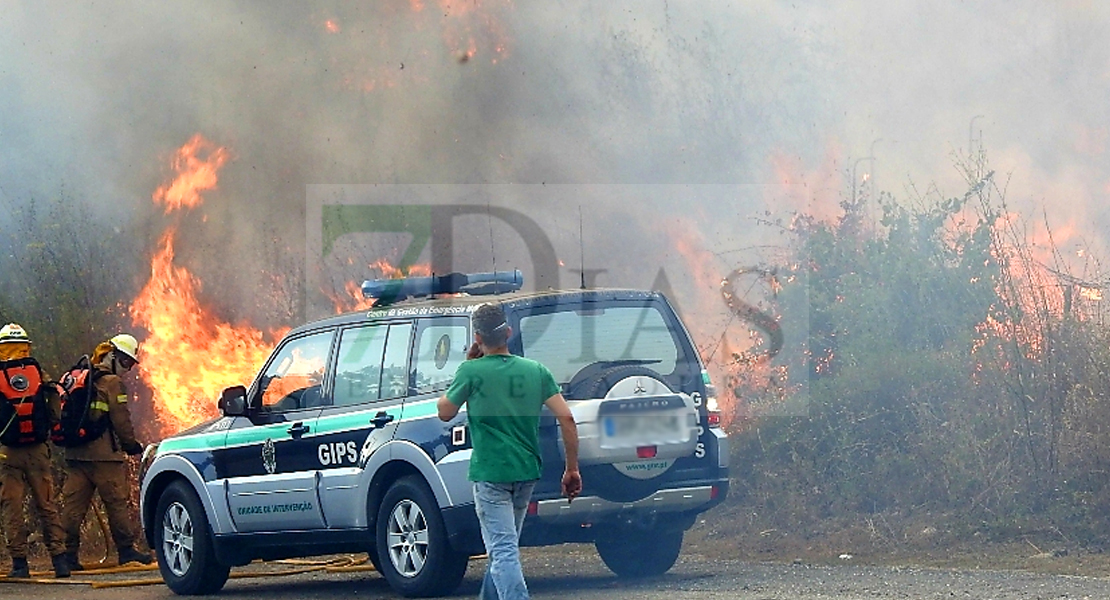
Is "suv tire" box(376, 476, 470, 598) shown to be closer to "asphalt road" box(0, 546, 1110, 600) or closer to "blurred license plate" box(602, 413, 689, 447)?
"asphalt road" box(0, 546, 1110, 600)

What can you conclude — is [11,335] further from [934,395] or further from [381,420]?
[934,395]

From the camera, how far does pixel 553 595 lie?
947cm

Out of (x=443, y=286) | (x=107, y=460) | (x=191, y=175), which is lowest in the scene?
(x=107, y=460)

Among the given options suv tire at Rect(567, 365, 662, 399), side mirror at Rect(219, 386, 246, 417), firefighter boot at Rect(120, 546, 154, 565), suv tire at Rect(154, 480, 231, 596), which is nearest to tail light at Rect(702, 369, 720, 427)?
suv tire at Rect(567, 365, 662, 399)

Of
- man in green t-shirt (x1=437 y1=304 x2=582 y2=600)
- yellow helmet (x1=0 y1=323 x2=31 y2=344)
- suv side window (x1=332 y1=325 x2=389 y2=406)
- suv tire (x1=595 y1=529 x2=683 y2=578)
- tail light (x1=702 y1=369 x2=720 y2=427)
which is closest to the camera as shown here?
man in green t-shirt (x1=437 y1=304 x2=582 y2=600)

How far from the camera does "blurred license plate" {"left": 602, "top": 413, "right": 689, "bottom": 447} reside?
8977 mm

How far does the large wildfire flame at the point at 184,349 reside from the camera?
16.0 meters

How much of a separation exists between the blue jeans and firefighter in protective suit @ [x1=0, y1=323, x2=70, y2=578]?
611cm

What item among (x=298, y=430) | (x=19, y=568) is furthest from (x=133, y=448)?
(x=298, y=430)

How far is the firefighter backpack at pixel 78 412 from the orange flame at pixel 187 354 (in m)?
3.07

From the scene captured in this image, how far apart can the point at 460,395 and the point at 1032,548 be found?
520cm

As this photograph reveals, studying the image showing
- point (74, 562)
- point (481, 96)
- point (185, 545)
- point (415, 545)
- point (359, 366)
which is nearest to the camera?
point (415, 545)

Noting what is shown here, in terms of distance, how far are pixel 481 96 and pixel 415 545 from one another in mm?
12723

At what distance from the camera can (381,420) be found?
948 cm
